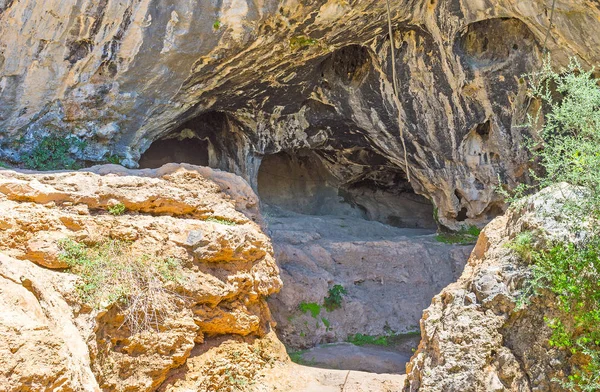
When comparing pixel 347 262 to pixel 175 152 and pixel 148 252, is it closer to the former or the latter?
pixel 148 252

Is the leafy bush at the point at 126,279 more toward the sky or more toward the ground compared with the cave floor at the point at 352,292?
more toward the sky

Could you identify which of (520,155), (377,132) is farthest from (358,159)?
(520,155)

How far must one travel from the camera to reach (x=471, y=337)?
3.81m

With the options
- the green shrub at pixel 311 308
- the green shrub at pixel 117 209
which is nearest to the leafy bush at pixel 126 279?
the green shrub at pixel 117 209

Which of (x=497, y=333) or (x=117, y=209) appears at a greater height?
(x=117, y=209)

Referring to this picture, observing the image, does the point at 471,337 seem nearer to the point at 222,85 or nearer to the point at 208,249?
the point at 208,249

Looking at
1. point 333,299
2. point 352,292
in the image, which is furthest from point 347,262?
point 333,299

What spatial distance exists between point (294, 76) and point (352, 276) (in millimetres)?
3796

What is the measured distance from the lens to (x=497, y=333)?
378 centimetres

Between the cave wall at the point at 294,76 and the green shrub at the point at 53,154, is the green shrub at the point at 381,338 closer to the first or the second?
the cave wall at the point at 294,76

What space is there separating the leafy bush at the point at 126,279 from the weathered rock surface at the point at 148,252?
0.06m

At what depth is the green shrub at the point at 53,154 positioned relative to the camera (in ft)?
25.6

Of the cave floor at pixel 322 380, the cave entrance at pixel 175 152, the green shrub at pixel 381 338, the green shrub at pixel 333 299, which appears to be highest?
the cave entrance at pixel 175 152

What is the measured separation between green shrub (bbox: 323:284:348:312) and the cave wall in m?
3.75
